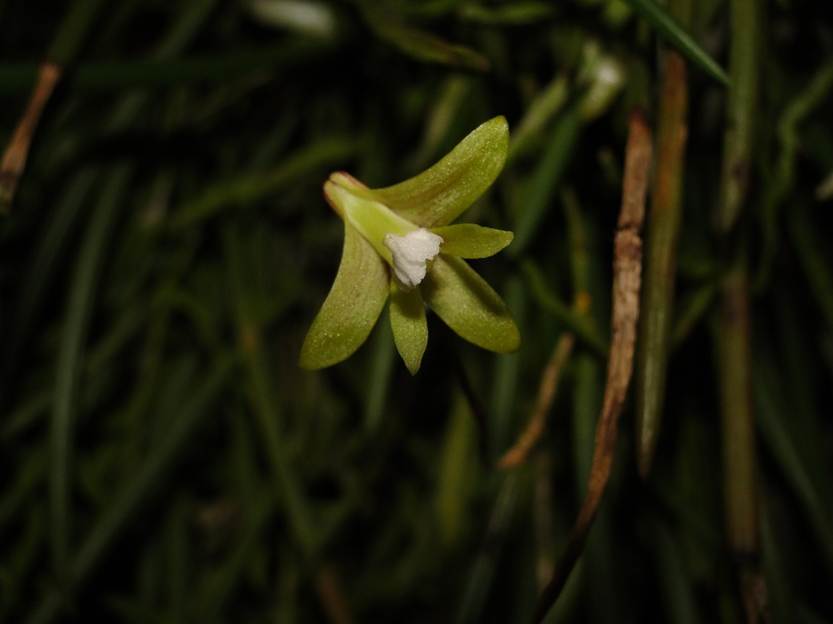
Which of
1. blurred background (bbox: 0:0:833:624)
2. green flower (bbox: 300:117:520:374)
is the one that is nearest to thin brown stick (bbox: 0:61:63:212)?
blurred background (bbox: 0:0:833:624)

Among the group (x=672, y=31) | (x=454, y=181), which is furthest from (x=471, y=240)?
(x=672, y=31)

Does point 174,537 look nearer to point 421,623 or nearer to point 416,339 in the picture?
point 421,623

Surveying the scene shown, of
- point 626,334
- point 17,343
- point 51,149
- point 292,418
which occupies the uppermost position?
point 51,149

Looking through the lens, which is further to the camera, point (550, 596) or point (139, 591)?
point (139, 591)

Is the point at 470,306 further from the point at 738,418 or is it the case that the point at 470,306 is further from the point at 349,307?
the point at 738,418

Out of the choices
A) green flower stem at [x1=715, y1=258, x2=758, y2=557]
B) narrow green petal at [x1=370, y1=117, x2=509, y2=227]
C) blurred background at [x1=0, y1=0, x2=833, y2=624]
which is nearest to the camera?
narrow green petal at [x1=370, y1=117, x2=509, y2=227]

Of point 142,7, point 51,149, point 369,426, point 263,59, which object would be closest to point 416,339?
point 369,426

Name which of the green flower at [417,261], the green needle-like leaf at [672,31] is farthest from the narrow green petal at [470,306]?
the green needle-like leaf at [672,31]

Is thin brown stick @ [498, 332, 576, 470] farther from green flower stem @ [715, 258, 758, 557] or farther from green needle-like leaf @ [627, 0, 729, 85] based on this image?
green needle-like leaf @ [627, 0, 729, 85]
